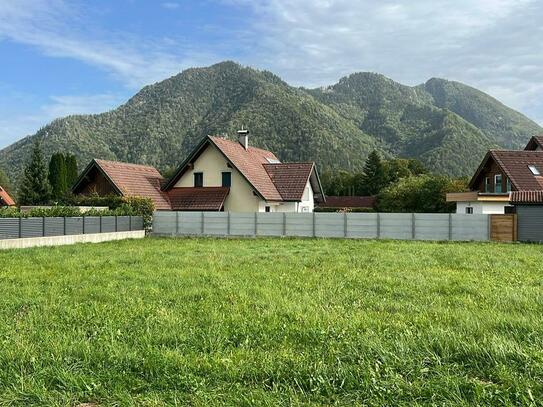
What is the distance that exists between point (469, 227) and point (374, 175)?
50.5 metres

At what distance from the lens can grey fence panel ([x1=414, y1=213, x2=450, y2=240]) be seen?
25484mm

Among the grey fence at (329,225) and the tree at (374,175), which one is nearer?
the grey fence at (329,225)

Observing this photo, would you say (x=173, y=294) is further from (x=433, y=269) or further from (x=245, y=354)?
(x=433, y=269)

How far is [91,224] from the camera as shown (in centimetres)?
2400

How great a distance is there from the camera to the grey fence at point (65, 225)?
19641 mm

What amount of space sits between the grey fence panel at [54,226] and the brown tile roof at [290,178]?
590 inches

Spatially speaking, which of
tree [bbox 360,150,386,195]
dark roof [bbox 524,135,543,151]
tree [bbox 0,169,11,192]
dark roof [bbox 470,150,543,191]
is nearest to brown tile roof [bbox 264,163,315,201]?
dark roof [bbox 470,150,543,191]

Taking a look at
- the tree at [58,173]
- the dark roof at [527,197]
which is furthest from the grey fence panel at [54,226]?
the tree at [58,173]

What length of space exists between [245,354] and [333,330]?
1247mm

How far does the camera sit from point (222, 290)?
8.73m

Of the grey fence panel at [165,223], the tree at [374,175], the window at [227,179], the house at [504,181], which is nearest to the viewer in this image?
the grey fence panel at [165,223]

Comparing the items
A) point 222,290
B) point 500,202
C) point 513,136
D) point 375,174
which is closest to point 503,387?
point 222,290

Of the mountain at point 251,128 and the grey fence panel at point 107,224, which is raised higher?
the mountain at point 251,128

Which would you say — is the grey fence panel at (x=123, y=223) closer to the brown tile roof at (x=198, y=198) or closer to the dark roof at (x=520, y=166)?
the brown tile roof at (x=198, y=198)
